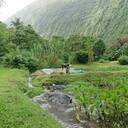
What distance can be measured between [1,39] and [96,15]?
70952mm

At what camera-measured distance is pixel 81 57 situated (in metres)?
53.1

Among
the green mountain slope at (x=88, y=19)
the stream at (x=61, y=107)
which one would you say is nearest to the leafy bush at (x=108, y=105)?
the stream at (x=61, y=107)

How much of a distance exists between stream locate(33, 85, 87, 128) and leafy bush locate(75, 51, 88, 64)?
28.0 metres

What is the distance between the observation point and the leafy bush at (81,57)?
5287 cm

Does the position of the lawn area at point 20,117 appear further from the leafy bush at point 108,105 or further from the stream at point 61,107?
the leafy bush at point 108,105

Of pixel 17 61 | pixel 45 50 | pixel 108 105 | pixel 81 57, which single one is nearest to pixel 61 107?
pixel 108 105

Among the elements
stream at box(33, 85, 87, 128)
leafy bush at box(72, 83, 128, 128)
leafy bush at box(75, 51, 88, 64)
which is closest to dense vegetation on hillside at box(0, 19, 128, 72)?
leafy bush at box(75, 51, 88, 64)

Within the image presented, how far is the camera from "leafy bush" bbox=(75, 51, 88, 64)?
52.9m

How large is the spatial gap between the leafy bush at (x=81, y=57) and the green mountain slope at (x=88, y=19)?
39187 mm

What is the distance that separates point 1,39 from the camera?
4712 centimetres

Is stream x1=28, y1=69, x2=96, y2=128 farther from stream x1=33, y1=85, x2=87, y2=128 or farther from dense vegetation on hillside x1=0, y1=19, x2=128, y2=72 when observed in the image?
dense vegetation on hillside x1=0, y1=19, x2=128, y2=72

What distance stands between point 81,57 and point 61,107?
32.2 meters

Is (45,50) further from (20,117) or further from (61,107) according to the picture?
(20,117)

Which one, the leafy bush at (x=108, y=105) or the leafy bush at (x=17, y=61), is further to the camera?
the leafy bush at (x=17, y=61)
